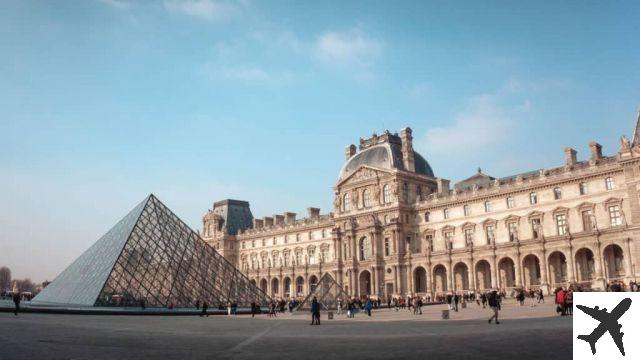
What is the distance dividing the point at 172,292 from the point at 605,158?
110 ft

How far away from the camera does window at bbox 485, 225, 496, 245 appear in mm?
50184

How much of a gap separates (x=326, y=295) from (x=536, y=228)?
2054 centimetres

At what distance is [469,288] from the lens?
5034 cm

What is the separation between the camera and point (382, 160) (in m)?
59.2

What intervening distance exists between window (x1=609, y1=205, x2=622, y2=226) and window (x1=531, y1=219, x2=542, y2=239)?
5.95 metres

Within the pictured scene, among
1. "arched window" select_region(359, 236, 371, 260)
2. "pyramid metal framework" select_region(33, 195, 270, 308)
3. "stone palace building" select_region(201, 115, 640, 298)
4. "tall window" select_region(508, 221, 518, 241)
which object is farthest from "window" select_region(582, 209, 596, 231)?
"pyramid metal framework" select_region(33, 195, 270, 308)

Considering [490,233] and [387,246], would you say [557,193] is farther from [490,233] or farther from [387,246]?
[387,246]

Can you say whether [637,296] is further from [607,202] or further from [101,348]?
[607,202]

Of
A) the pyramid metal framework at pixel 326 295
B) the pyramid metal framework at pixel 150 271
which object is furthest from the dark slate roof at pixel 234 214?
the pyramid metal framework at pixel 326 295

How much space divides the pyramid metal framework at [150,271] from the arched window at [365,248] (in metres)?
20.3

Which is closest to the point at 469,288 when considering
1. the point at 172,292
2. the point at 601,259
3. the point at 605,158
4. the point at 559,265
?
the point at 559,265

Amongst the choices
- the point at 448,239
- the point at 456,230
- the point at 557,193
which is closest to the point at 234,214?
the point at 448,239

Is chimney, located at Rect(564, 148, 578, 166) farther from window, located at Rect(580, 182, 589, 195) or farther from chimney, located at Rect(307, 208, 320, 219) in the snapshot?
chimney, located at Rect(307, 208, 320, 219)

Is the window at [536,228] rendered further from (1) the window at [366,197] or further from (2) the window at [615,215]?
(1) the window at [366,197]
